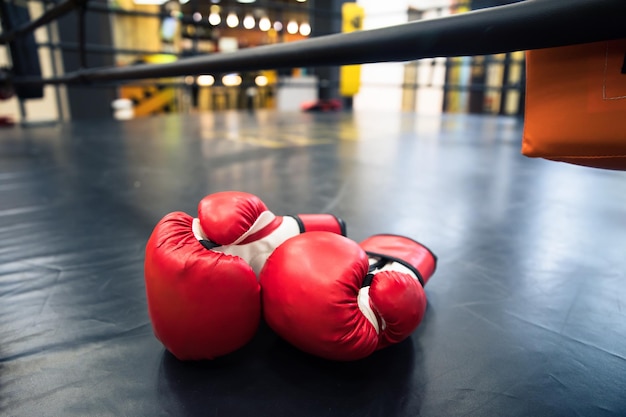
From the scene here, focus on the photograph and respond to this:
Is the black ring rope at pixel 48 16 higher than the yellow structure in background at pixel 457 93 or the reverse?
higher

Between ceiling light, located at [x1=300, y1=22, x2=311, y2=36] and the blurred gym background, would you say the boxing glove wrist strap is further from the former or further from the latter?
ceiling light, located at [x1=300, y1=22, x2=311, y2=36]

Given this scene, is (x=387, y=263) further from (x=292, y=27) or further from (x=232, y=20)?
(x=292, y=27)

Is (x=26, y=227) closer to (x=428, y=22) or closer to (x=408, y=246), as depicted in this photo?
(x=408, y=246)

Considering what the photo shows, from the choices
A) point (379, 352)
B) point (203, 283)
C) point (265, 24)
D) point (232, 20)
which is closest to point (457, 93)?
point (265, 24)

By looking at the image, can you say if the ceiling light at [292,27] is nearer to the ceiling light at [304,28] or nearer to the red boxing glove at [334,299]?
the ceiling light at [304,28]

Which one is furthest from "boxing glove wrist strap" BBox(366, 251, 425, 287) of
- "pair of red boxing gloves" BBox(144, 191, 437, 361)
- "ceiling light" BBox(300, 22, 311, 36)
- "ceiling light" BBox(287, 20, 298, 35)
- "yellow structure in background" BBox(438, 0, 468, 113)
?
"ceiling light" BBox(300, 22, 311, 36)

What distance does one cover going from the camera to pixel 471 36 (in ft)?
1.65

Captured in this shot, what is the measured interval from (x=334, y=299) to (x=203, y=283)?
150 millimetres

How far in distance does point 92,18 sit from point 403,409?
455cm

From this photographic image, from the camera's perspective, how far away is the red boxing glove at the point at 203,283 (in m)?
0.47

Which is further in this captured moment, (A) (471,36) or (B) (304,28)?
(B) (304,28)

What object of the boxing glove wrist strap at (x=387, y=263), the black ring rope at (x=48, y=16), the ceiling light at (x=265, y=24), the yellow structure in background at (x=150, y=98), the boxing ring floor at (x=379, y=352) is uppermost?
the ceiling light at (x=265, y=24)

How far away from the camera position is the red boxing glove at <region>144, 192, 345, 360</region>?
18.6 inches

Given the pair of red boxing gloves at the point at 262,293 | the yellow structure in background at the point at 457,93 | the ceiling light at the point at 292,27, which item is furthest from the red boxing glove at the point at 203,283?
the ceiling light at the point at 292,27
